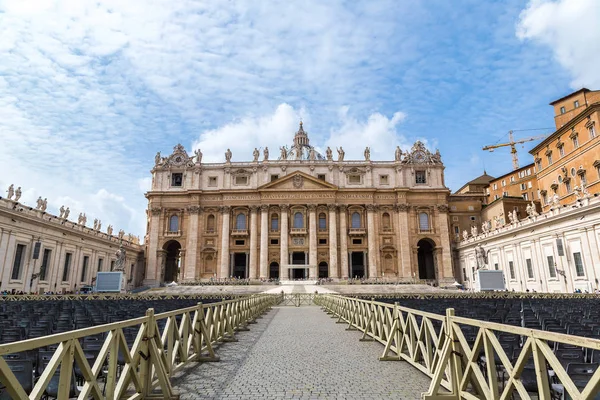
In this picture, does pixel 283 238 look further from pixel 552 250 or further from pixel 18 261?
pixel 552 250

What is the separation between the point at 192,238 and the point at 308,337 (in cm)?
5523

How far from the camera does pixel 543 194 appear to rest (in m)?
50.5

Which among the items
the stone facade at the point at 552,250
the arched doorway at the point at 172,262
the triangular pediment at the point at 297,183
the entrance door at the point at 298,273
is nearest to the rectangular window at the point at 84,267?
the arched doorway at the point at 172,262

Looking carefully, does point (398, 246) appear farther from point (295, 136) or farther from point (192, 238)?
point (295, 136)

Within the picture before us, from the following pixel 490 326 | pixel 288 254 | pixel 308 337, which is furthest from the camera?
pixel 288 254

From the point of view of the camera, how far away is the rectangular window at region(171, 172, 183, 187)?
68.6 m

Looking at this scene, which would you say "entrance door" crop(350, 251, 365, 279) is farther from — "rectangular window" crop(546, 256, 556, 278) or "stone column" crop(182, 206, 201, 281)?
"rectangular window" crop(546, 256, 556, 278)

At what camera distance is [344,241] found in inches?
2527

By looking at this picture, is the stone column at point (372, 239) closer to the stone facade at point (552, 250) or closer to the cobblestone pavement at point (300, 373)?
the stone facade at point (552, 250)

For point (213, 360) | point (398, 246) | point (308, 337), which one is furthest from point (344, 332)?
point (398, 246)

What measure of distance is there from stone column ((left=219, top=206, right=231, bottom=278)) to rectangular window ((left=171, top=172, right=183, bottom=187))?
32.8ft

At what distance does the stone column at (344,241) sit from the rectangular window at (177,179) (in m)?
29.6

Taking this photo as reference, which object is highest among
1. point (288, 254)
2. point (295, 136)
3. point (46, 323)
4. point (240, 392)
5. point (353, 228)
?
point (295, 136)

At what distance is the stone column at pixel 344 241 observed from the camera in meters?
62.6
